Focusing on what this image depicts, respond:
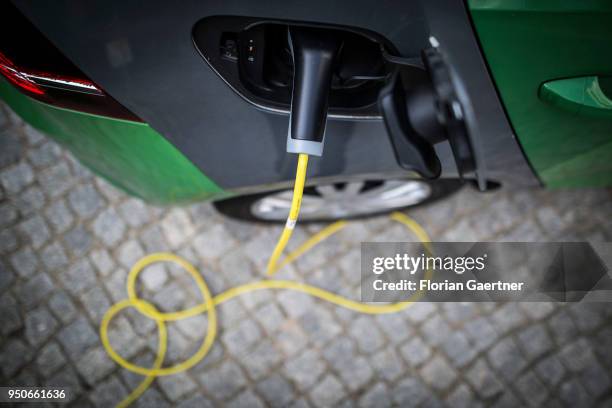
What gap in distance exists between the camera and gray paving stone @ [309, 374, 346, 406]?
2207 millimetres

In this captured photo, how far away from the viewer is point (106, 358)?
2256 millimetres

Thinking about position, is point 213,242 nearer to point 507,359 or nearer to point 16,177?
point 16,177

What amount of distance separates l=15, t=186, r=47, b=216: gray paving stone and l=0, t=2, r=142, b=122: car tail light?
3.77 feet

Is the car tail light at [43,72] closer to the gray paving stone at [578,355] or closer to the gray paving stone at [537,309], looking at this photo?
the gray paving stone at [537,309]

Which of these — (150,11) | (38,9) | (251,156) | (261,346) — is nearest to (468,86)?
(251,156)

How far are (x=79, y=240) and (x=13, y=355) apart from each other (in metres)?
0.60

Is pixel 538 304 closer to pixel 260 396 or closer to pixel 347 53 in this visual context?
pixel 260 396

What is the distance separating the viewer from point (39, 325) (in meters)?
2.28

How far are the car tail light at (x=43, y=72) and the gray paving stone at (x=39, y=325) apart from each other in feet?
4.31

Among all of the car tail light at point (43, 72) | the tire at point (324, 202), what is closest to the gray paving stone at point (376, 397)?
the tire at point (324, 202)

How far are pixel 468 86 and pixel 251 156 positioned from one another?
0.69 metres

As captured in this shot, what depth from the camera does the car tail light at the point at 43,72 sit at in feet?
3.85

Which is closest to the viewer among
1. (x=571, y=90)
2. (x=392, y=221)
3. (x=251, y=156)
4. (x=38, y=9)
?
(x=38, y=9)

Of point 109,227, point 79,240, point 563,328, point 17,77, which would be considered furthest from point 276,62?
point 563,328
